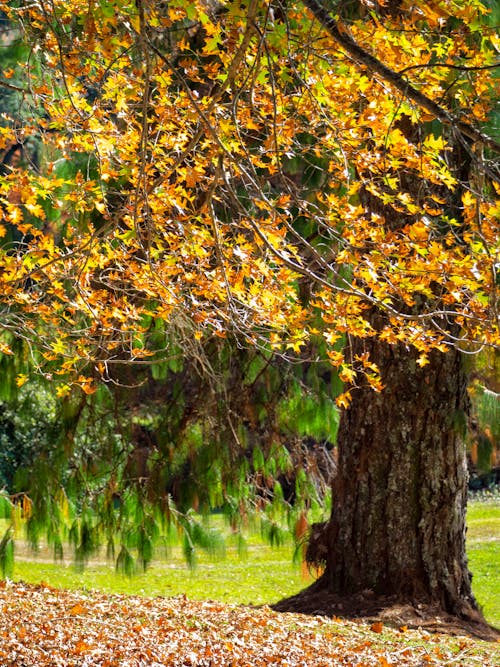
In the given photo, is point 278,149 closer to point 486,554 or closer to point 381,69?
point 381,69

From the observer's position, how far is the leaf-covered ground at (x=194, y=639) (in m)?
4.20

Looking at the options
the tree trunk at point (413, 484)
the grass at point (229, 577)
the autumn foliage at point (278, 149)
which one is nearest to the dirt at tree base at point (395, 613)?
the tree trunk at point (413, 484)

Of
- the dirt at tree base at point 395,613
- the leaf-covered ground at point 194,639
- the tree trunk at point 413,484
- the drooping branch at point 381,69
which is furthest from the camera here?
the tree trunk at point 413,484

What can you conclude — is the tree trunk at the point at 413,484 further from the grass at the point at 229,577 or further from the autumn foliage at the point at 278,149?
the grass at the point at 229,577

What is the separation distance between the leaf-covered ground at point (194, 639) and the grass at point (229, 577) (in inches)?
145

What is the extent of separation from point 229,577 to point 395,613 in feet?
19.3

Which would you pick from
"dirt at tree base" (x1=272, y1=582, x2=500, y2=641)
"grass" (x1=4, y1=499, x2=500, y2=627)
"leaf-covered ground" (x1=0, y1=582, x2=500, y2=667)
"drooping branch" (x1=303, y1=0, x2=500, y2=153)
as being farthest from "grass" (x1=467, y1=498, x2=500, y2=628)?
"drooping branch" (x1=303, y1=0, x2=500, y2=153)

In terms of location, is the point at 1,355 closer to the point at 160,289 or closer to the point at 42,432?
the point at 160,289

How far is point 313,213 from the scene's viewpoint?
4.52 m

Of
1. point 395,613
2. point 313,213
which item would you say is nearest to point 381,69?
→ point 313,213

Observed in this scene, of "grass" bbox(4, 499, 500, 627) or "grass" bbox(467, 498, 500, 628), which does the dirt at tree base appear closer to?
"grass" bbox(467, 498, 500, 628)

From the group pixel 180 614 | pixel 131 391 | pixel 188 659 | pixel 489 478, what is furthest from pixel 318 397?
pixel 489 478

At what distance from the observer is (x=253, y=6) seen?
2.38 metres

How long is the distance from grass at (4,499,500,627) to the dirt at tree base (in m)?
2.97
